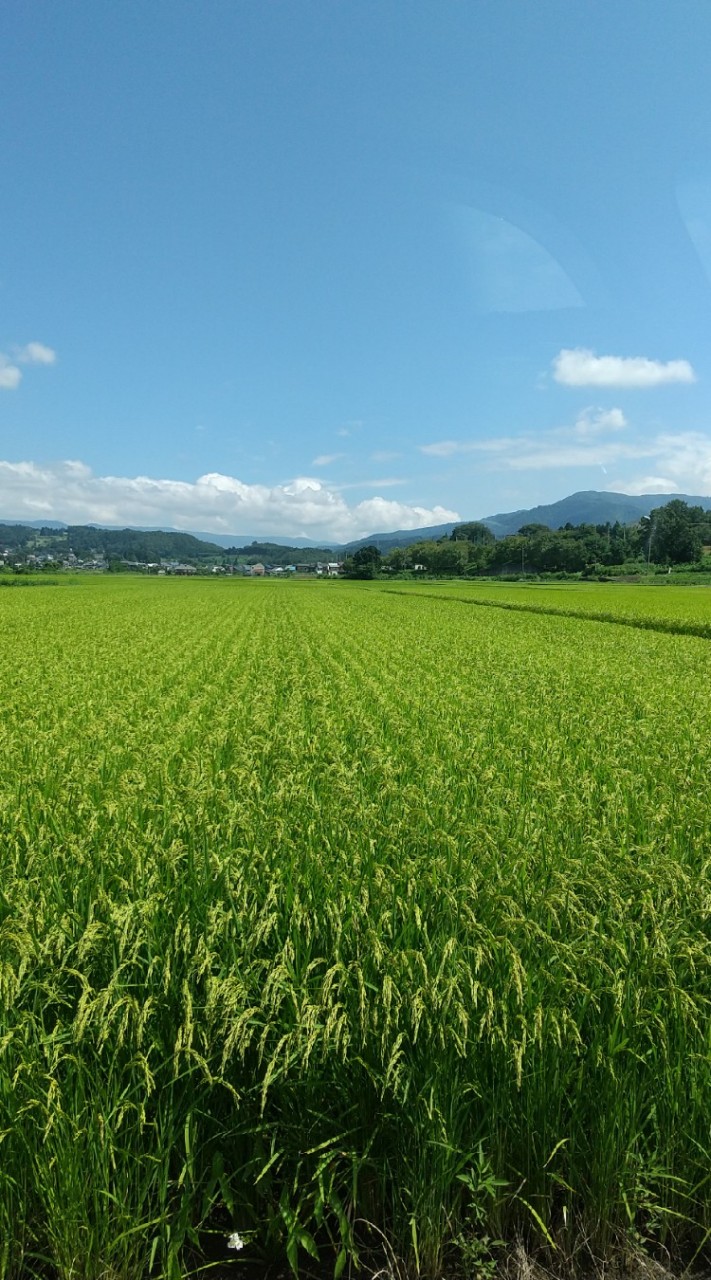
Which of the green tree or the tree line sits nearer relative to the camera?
the tree line

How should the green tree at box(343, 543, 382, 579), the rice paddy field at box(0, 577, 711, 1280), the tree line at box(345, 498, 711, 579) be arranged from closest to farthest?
the rice paddy field at box(0, 577, 711, 1280) → the tree line at box(345, 498, 711, 579) → the green tree at box(343, 543, 382, 579)

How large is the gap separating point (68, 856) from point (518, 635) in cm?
2425

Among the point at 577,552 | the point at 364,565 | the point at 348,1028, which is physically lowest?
the point at 364,565

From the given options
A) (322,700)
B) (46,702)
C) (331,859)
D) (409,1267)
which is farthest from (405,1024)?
(46,702)

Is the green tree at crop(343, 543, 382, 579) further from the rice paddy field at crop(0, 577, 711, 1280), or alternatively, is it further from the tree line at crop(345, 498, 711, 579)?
the rice paddy field at crop(0, 577, 711, 1280)

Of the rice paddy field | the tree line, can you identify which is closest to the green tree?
the tree line

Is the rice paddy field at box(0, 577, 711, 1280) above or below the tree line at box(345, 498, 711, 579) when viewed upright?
below

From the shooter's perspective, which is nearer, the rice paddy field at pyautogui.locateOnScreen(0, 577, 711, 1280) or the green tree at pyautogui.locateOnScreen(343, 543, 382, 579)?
the rice paddy field at pyautogui.locateOnScreen(0, 577, 711, 1280)

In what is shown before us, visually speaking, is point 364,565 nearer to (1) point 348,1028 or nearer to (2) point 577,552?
(2) point 577,552

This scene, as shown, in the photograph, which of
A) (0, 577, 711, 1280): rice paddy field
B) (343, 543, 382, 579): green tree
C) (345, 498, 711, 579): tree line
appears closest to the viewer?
(0, 577, 711, 1280): rice paddy field

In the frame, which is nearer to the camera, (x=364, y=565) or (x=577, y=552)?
(x=577, y=552)

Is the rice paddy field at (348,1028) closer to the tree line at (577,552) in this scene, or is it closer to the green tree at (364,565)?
the tree line at (577,552)

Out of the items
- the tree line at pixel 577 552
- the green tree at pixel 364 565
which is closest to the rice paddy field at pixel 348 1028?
the tree line at pixel 577 552

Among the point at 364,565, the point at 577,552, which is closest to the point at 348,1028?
the point at 577,552
